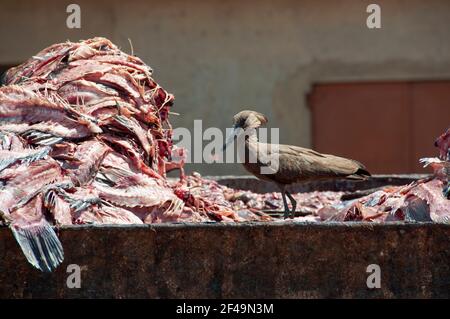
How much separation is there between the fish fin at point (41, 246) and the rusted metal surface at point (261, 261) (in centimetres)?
5

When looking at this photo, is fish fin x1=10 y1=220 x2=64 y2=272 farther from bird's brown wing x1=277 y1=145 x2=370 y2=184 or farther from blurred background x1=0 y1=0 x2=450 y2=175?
blurred background x1=0 y1=0 x2=450 y2=175

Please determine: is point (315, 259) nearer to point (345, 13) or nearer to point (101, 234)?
point (101, 234)

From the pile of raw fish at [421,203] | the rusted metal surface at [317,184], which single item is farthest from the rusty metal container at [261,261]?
the rusted metal surface at [317,184]

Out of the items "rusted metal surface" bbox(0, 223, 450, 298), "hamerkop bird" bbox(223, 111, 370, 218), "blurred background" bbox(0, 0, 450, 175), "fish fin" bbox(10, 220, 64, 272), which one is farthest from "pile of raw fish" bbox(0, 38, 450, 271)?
"blurred background" bbox(0, 0, 450, 175)

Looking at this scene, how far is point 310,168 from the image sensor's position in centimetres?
662

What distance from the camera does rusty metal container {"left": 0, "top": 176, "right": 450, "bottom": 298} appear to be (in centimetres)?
359

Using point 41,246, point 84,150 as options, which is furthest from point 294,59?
point 41,246

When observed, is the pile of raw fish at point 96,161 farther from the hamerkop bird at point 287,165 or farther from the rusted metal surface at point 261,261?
the hamerkop bird at point 287,165

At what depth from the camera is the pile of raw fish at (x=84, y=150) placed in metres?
4.10

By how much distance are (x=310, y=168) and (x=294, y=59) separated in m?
7.49

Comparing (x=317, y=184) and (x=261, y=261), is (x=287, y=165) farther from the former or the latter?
(x=261, y=261)

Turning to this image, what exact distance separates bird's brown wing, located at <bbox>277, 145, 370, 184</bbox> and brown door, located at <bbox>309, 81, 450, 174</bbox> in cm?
731

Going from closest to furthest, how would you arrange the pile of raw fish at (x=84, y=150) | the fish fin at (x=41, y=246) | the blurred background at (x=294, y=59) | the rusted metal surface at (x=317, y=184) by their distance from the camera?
the fish fin at (x=41, y=246)
the pile of raw fish at (x=84, y=150)
the rusted metal surface at (x=317, y=184)
the blurred background at (x=294, y=59)
